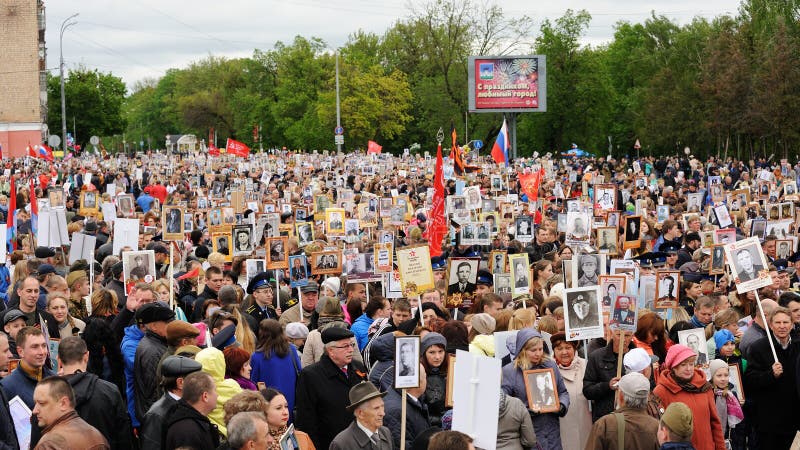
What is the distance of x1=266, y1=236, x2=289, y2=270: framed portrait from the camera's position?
49.5ft

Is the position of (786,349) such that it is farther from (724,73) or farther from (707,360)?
(724,73)

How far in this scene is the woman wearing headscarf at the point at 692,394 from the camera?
8.59 metres

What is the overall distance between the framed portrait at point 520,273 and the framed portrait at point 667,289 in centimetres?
211

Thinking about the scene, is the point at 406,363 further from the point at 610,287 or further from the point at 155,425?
the point at 610,287

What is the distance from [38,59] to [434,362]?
264ft

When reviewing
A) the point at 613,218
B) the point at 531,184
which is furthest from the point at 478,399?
the point at 531,184

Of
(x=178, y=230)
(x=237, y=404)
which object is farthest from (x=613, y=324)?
(x=178, y=230)

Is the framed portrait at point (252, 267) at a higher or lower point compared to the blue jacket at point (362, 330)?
higher

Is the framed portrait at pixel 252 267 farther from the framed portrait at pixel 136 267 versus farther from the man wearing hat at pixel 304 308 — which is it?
the man wearing hat at pixel 304 308

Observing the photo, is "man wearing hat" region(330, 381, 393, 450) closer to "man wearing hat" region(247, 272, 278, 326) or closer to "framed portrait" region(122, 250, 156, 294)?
"man wearing hat" region(247, 272, 278, 326)

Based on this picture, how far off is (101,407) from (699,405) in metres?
4.08

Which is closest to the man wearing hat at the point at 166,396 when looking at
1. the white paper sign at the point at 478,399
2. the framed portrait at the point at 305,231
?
the white paper sign at the point at 478,399

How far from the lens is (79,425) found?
6.91m

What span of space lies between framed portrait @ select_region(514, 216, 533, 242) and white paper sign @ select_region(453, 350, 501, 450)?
42.5 ft
